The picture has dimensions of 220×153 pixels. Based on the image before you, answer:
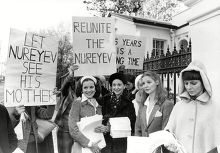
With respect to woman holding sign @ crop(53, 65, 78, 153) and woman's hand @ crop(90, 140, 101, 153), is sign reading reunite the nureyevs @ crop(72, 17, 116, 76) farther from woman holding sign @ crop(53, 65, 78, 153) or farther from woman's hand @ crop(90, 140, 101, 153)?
woman's hand @ crop(90, 140, 101, 153)

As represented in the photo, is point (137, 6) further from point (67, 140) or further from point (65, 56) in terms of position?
point (67, 140)

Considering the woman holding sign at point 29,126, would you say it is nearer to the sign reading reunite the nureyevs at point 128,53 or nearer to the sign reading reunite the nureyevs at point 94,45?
the sign reading reunite the nureyevs at point 94,45

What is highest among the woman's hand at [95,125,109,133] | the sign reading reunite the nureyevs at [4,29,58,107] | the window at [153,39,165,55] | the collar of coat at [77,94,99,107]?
the window at [153,39,165,55]

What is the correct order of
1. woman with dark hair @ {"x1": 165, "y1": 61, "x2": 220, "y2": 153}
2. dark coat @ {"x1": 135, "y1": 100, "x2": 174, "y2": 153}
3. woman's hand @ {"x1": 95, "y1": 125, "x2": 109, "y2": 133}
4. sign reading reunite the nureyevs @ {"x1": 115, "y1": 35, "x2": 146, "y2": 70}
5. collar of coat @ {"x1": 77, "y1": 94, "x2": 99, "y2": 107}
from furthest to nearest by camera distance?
sign reading reunite the nureyevs @ {"x1": 115, "y1": 35, "x2": 146, "y2": 70}, collar of coat @ {"x1": 77, "y1": 94, "x2": 99, "y2": 107}, woman's hand @ {"x1": 95, "y1": 125, "x2": 109, "y2": 133}, dark coat @ {"x1": 135, "y1": 100, "x2": 174, "y2": 153}, woman with dark hair @ {"x1": 165, "y1": 61, "x2": 220, "y2": 153}

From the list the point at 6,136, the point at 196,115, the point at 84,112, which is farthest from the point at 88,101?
the point at 196,115

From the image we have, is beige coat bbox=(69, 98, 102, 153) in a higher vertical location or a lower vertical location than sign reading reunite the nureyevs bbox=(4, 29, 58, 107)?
lower

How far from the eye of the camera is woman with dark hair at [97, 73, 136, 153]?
429cm

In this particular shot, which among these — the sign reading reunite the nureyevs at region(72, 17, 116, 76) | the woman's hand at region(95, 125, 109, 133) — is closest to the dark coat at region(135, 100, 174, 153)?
the woman's hand at region(95, 125, 109, 133)

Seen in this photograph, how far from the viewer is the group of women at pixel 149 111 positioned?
117 inches

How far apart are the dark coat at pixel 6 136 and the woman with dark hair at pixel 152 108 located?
4.98 ft

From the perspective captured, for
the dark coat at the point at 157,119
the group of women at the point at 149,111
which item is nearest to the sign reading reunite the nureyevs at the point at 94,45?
the group of women at the point at 149,111

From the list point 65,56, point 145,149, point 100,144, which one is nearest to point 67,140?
point 100,144

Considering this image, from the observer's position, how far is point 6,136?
340cm

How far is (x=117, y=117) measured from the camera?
14.0 ft
